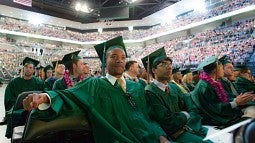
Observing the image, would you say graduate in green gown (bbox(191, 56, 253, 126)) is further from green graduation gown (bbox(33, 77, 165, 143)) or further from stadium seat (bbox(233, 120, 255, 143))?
stadium seat (bbox(233, 120, 255, 143))

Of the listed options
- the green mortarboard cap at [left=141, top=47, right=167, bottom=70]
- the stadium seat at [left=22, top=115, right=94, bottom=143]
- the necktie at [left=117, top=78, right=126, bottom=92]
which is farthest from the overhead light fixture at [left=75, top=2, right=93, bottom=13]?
the stadium seat at [left=22, top=115, right=94, bottom=143]

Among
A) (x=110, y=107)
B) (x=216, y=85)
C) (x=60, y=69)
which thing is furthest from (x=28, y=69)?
(x=216, y=85)

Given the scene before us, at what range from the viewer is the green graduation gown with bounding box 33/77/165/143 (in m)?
2.38

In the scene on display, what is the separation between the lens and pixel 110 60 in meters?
2.80

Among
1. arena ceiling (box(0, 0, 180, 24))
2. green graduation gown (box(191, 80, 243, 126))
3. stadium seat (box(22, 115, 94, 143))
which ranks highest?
arena ceiling (box(0, 0, 180, 24))

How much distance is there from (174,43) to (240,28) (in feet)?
37.5

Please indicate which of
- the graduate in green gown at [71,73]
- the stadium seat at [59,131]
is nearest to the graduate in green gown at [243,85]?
the graduate in green gown at [71,73]

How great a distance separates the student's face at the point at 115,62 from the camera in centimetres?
275

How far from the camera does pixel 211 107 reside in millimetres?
5344

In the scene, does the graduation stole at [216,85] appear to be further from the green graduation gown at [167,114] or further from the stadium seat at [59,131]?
the stadium seat at [59,131]

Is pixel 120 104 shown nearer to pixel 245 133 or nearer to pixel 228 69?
pixel 245 133

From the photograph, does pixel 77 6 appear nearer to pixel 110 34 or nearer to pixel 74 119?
pixel 110 34

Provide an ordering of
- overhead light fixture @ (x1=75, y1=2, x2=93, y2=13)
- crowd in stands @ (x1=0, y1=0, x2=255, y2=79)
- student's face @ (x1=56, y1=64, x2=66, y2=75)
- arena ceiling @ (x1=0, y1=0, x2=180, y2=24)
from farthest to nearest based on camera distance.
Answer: arena ceiling @ (x1=0, y1=0, x2=180, y2=24) → overhead light fixture @ (x1=75, y1=2, x2=93, y2=13) → crowd in stands @ (x1=0, y1=0, x2=255, y2=79) → student's face @ (x1=56, y1=64, x2=66, y2=75)

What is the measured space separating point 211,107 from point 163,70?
2.42m
